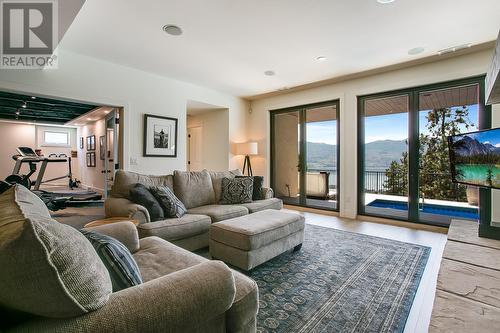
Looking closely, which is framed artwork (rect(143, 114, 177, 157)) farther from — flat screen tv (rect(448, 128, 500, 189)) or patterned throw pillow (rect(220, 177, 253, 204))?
flat screen tv (rect(448, 128, 500, 189))

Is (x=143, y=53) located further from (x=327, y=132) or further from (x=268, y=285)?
(x=327, y=132)

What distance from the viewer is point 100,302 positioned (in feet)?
2.46

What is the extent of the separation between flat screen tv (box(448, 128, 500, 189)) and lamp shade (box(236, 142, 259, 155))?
3819mm

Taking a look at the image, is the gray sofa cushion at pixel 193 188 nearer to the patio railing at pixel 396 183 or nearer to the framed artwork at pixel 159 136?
the framed artwork at pixel 159 136

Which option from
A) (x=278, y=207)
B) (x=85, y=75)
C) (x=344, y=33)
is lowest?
(x=278, y=207)

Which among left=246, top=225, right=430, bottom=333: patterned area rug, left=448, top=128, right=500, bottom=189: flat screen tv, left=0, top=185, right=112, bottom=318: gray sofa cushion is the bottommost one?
left=246, top=225, right=430, bottom=333: patterned area rug

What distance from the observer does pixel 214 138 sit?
19.7 feet

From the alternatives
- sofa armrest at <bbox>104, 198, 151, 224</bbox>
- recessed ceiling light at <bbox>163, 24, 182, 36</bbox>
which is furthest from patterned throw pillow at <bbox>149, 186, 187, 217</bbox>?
recessed ceiling light at <bbox>163, 24, 182, 36</bbox>

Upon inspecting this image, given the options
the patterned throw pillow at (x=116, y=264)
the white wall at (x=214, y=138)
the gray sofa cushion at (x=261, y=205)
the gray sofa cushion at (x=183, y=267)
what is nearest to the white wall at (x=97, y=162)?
the white wall at (x=214, y=138)

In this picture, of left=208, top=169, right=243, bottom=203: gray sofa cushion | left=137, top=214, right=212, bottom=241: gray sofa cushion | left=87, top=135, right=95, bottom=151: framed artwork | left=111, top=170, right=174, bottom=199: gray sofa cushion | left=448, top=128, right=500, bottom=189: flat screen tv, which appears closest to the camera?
left=448, top=128, right=500, bottom=189: flat screen tv

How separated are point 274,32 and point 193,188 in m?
2.30

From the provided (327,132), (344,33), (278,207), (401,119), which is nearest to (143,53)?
(344,33)

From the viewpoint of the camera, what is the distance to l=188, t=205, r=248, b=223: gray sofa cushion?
117 inches

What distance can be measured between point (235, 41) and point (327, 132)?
2.93 metres
